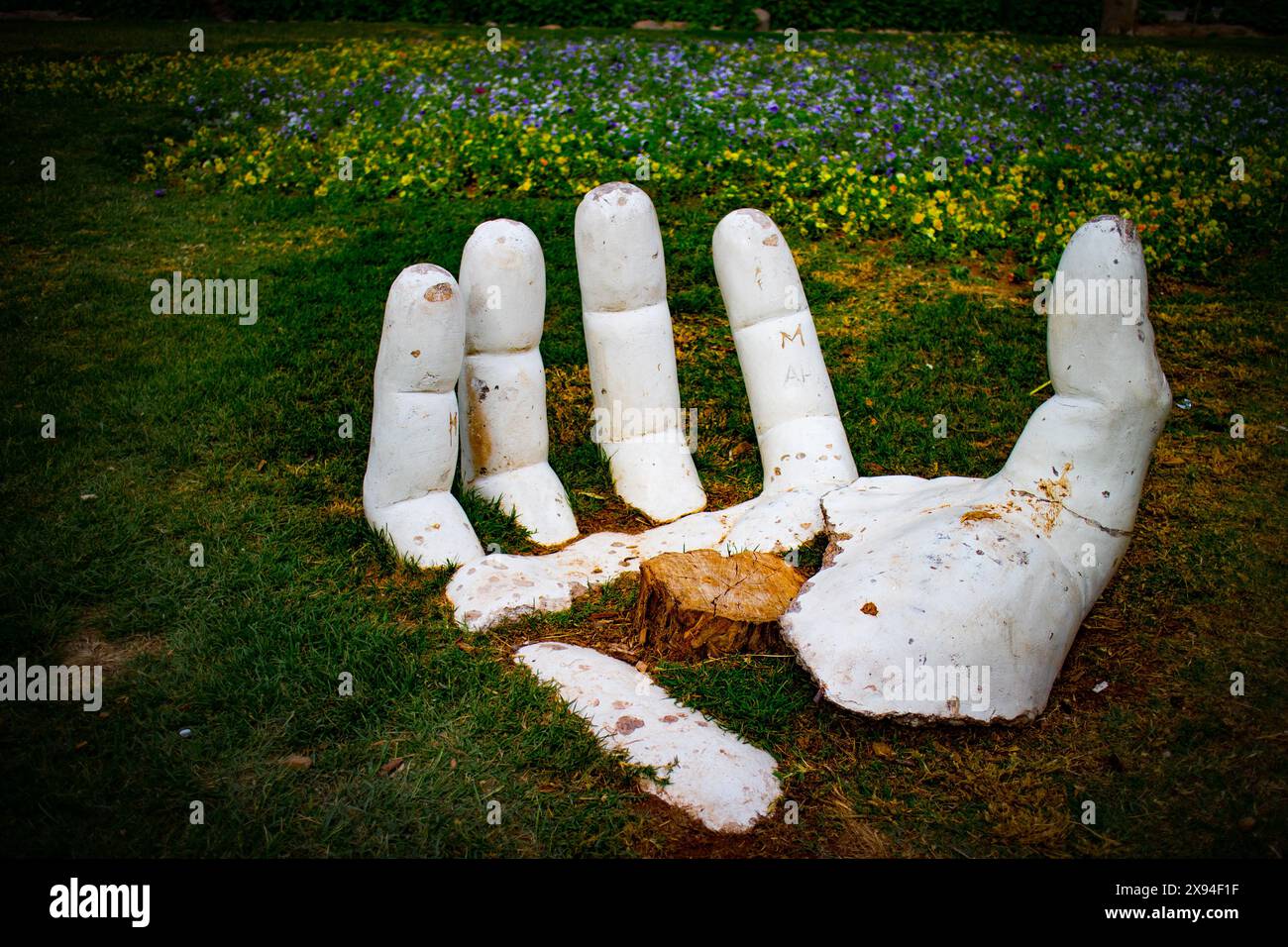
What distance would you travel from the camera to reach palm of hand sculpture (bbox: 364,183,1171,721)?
3.49 m

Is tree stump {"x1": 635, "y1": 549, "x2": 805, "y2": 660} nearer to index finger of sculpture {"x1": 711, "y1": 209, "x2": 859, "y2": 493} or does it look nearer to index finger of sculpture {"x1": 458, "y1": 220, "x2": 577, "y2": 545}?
index finger of sculpture {"x1": 711, "y1": 209, "x2": 859, "y2": 493}

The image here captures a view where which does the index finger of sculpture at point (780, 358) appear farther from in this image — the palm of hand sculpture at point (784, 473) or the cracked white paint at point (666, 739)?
A: the cracked white paint at point (666, 739)

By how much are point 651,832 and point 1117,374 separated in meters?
2.24

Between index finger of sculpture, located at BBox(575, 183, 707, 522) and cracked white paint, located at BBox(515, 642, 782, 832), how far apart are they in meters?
1.22

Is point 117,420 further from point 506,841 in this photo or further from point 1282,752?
point 1282,752

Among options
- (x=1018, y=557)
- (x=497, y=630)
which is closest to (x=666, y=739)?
(x=497, y=630)

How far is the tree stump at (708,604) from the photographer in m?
3.75

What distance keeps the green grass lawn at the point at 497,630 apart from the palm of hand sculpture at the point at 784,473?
0.19m

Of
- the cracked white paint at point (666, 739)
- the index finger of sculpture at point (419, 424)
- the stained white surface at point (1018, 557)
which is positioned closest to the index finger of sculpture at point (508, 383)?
the index finger of sculpture at point (419, 424)

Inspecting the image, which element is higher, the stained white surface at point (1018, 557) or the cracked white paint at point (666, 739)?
the stained white surface at point (1018, 557)

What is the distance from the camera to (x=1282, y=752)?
3299mm

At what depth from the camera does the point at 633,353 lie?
4.68 m

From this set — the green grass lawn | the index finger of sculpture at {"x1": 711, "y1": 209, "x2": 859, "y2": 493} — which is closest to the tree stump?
the green grass lawn

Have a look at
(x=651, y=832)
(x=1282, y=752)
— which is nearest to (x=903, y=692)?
(x=651, y=832)
